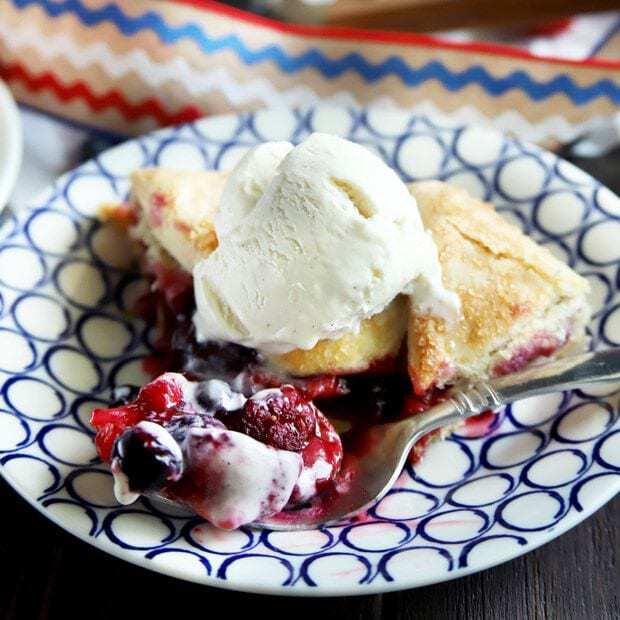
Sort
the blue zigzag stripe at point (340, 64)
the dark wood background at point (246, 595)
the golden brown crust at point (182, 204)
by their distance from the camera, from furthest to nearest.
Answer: the blue zigzag stripe at point (340, 64) < the golden brown crust at point (182, 204) < the dark wood background at point (246, 595)

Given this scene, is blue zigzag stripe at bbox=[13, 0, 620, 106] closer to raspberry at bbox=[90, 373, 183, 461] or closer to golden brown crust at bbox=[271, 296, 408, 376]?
golden brown crust at bbox=[271, 296, 408, 376]

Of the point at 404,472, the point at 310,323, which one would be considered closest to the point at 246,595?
the point at 404,472

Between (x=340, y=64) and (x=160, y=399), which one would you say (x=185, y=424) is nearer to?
(x=160, y=399)

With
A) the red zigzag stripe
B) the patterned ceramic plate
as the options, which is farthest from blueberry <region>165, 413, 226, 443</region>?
the red zigzag stripe

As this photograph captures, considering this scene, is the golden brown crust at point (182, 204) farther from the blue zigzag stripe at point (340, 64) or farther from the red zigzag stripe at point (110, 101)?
the blue zigzag stripe at point (340, 64)

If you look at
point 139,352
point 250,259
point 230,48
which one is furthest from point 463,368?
point 230,48

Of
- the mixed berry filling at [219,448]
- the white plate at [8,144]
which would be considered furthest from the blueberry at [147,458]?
the white plate at [8,144]
